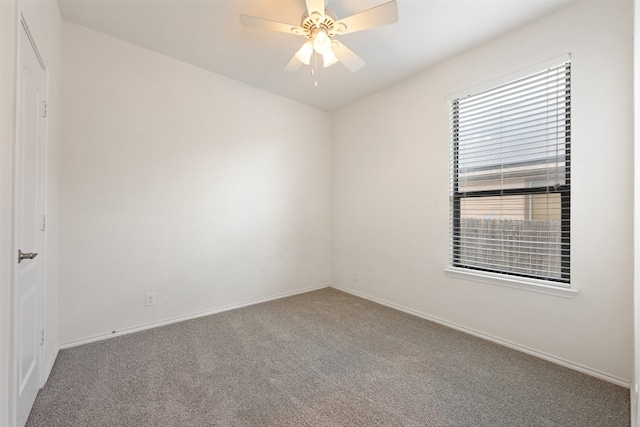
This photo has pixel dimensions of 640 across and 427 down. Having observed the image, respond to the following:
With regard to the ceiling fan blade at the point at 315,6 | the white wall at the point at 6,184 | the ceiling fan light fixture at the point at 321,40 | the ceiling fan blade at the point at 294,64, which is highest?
the ceiling fan blade at the point at 315,6

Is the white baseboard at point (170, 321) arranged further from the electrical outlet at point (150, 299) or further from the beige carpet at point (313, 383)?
the electrical outlet at point (150, 299)

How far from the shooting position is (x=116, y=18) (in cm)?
220

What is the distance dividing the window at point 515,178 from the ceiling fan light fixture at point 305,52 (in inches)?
62.9

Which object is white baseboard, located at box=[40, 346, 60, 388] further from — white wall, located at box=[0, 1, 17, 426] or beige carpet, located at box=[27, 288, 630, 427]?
white wall, located at box=[0, 1, 17, 426]

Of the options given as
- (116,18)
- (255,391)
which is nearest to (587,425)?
(255,391)

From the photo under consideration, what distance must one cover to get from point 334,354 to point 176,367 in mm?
1198

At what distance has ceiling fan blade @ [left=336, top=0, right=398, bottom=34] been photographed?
1.63 metres

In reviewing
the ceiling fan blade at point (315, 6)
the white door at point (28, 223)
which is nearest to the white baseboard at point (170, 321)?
the white door at point (28, 223)

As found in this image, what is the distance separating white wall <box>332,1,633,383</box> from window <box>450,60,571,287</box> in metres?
0.10

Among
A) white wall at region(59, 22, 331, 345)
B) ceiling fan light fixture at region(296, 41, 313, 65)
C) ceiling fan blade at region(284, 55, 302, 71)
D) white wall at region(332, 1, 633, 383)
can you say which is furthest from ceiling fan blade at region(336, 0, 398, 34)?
white wall at region(59, 22, 331, 345)

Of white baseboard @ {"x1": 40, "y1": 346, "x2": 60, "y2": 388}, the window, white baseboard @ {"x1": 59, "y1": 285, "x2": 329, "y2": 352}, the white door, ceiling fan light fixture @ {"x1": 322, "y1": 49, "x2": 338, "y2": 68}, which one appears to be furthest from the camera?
white baseboard @ {"x1": 59, "y1": 285, "x2": 329, "y2": 352}

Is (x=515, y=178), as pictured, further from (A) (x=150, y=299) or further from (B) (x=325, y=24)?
(A) (x=150, y=299)

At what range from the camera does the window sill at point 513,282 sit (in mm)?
2043

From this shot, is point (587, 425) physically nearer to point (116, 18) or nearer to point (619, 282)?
point (619, 282)
